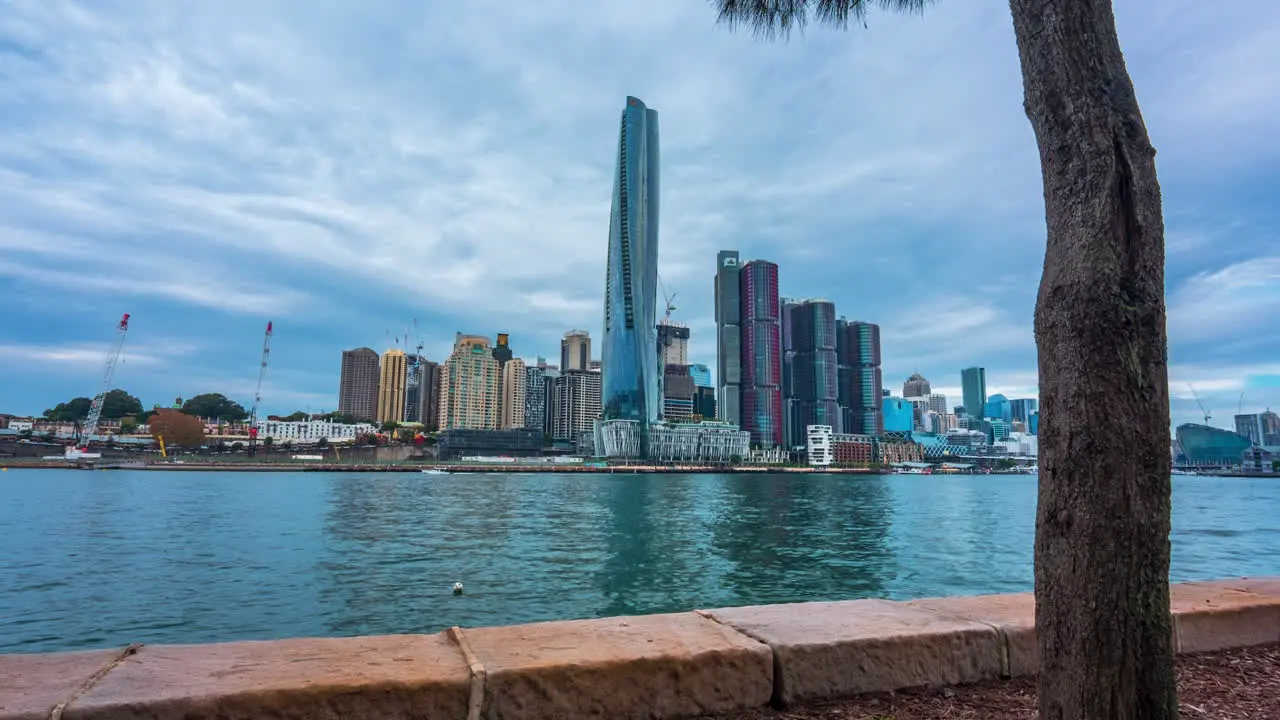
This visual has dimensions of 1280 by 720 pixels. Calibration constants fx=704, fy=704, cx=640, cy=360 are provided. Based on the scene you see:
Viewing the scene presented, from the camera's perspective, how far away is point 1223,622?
342cm

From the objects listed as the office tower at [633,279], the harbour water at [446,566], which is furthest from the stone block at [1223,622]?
the office tower at [633,279]

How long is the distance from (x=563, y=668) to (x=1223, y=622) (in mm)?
3288

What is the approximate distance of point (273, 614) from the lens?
34.8 feet

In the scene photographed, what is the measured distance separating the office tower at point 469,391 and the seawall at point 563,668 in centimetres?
19576

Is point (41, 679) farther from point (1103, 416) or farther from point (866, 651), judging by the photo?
point (1103, 416)

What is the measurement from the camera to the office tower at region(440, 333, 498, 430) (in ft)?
637

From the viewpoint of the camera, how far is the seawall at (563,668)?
80.5 inches

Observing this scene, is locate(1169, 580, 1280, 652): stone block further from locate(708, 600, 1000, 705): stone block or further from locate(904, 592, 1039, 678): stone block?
locate(708, 600, 1000, 705): stone block

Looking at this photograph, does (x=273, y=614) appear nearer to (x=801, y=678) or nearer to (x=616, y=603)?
(x=616, y=603)

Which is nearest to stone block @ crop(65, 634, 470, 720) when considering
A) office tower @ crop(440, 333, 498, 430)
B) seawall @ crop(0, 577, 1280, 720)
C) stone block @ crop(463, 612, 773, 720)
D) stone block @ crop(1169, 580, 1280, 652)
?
seawall @ crop(0, 577, 1280, 720)

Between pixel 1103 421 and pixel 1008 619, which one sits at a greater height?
pixel 1103 421

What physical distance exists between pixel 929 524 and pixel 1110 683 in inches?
1248

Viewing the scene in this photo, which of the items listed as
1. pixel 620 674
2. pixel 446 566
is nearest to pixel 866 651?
pixel 620 674

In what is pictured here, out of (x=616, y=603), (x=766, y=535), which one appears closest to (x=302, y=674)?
(x=616, y=603)
